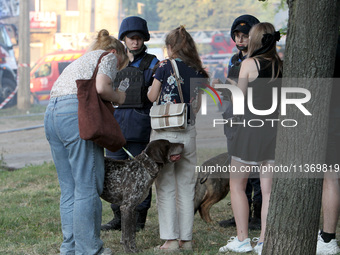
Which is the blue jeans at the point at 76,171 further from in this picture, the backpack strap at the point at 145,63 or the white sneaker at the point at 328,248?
the white sneaker at the point at 328,248

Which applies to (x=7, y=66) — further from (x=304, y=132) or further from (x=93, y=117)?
(x=304, y=132)

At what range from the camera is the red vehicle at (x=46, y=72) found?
85.8ft

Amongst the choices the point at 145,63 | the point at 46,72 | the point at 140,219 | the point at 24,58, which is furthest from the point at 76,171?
the point at 46,72

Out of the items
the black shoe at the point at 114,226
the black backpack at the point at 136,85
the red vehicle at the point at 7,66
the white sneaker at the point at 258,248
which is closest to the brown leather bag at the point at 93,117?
the black backpack at the point at 136,85

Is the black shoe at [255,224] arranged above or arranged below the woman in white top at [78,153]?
below

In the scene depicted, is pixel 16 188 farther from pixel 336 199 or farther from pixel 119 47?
pixel 336 199

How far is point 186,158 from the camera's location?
4848mm

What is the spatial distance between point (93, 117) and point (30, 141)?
13922mm

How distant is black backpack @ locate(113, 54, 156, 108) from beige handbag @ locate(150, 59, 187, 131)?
52cm

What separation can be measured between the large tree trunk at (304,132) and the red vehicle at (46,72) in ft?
75.8

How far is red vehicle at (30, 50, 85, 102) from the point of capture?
85.8ft

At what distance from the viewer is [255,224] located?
5977 mm

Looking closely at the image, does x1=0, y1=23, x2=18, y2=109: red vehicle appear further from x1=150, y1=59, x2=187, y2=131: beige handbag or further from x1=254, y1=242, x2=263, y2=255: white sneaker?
x1=254, y1=242, x2=263, y2=255: white sneaker

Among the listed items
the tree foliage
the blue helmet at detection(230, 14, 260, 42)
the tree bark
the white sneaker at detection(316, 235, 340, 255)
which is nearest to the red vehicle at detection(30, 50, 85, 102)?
the tree bark
